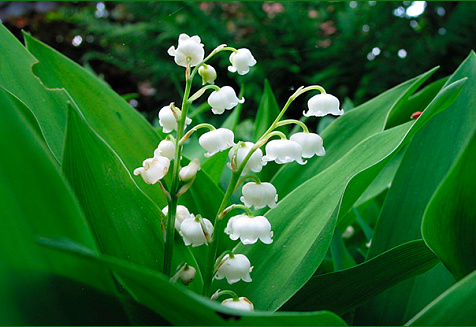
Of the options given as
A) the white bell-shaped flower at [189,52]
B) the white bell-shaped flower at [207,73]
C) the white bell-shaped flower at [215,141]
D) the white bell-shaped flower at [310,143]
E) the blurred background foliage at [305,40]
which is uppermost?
the white bell-shaped flower at [189,52]

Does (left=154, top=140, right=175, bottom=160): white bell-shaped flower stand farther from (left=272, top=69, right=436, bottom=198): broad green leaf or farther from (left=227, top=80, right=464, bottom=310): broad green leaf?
(left=272, top=69, right=436, bottom=198): broad green leaf

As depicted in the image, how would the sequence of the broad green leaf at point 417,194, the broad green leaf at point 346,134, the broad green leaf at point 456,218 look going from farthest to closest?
the broad green leaf at point 346,134, the broad green leaf at point 417,194, the broad green leaf at point 456,218

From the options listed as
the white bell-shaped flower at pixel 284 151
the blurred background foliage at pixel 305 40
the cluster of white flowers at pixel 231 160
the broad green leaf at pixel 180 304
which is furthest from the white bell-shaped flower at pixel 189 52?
the blurred background foliage at pixel 305 40

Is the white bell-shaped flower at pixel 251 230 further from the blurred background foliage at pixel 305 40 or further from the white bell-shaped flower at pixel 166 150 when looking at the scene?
the blurred background foliage at pixel 305 40

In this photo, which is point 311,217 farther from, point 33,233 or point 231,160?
point 33,233

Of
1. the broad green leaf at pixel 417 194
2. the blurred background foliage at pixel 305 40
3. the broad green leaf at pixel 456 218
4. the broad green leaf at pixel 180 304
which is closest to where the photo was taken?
the broad green leaf at pixel 180 304

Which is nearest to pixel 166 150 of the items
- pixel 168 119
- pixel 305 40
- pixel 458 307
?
pixel 168 119

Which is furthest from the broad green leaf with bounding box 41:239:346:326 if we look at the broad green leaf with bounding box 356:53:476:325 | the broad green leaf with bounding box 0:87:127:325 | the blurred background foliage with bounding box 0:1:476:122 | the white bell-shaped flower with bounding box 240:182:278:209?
the blurred background foliage with bounding box 0:1:476:122
